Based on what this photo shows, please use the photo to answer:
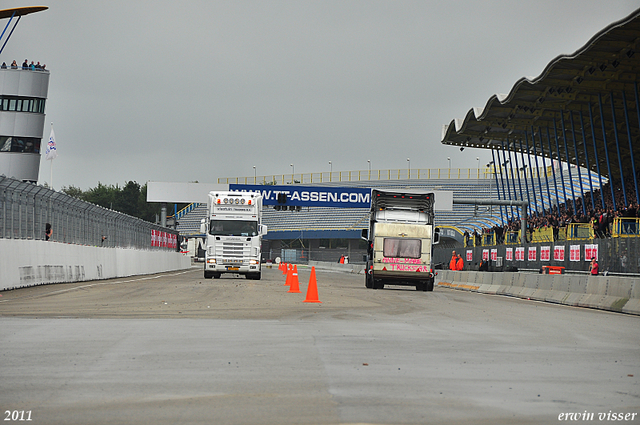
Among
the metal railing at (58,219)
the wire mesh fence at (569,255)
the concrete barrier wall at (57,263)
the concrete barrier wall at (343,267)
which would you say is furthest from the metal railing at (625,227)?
the concrete barrier wall at (343,267)

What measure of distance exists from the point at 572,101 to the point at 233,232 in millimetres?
25650

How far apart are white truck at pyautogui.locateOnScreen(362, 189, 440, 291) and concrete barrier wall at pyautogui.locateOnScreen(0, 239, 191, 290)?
34.0 feet

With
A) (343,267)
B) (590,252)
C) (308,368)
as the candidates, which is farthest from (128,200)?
(308,368)

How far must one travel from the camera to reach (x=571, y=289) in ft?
74.2

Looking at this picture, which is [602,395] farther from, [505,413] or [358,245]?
[358,245]

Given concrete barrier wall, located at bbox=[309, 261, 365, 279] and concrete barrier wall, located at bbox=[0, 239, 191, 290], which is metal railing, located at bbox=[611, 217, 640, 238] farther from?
concrete barrier wall, located at bbox=[309, 261, 365, 279]

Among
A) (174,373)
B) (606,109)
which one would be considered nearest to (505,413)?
(174,373)

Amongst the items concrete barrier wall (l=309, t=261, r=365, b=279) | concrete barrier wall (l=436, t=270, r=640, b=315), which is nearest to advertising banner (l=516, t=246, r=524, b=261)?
concrete barrier wall (l=436, t=270, r=640, b=315)

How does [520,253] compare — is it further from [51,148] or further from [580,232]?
[51,148]

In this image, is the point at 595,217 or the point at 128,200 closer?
the point at 595,217

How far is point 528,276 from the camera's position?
27062 millimetres

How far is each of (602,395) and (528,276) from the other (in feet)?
67.7

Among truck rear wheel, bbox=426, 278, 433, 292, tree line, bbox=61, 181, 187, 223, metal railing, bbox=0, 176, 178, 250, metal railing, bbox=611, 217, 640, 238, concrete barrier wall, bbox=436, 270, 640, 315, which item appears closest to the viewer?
concrete barrier wall, bbox=436, 270, 640, 315

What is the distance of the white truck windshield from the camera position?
35.7 m
